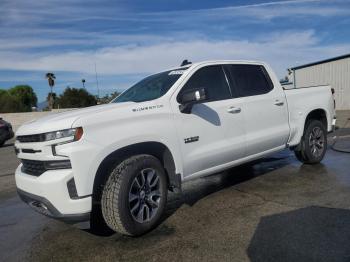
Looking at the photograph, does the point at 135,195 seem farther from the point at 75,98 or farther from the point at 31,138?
the point at 75,98

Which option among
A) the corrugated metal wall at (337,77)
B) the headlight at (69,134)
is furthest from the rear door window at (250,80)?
the corrugated metal wall at (337,77)

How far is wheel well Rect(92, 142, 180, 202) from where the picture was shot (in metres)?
3.92

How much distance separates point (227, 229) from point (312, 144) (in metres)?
3.41

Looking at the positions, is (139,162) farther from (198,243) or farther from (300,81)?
(300,81)

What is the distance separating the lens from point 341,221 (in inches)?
159

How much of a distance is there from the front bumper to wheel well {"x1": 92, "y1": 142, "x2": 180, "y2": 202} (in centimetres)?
29

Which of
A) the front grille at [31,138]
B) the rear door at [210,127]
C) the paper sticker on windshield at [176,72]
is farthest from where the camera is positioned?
the paper sticker on windshield at [176,72]

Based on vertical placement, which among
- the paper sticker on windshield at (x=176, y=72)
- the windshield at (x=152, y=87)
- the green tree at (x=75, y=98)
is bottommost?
the green tree at (x=75, y=98)

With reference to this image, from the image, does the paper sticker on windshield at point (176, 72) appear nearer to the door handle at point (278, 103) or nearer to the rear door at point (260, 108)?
the rear door at point (260, 108)

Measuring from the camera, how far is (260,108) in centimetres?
555

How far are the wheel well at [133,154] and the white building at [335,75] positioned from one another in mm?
23164

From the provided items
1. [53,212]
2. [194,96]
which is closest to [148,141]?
[194,96]

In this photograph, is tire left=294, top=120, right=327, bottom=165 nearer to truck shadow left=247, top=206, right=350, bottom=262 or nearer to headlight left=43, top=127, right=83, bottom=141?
truck shadow left=247, top=206, right=350, bottom=262

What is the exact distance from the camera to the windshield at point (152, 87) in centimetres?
484
